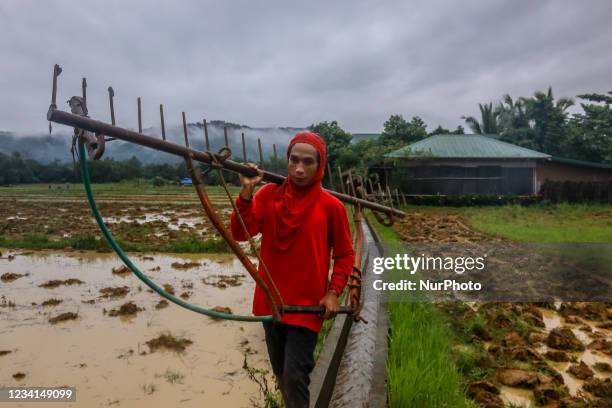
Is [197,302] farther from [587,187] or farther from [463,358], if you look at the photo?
[587,187]

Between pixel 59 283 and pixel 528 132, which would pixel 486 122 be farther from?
pixel 59 283

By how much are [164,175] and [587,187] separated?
42.6 meters

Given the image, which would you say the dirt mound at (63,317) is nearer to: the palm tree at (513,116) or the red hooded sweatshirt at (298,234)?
the red hooded sweatshirt at (298,234)

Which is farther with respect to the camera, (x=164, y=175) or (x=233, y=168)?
(x=164, y=175)

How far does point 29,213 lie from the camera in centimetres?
1859

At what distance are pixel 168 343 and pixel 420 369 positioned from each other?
2810 mm

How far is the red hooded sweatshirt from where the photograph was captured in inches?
82.2

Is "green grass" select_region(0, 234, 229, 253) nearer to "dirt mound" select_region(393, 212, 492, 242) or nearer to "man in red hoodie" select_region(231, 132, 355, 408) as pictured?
"dirt mound" select_region(393, 212, 492, 242)

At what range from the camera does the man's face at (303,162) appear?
2.04 m

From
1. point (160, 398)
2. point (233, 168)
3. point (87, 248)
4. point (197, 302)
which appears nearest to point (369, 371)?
point (160, 398)

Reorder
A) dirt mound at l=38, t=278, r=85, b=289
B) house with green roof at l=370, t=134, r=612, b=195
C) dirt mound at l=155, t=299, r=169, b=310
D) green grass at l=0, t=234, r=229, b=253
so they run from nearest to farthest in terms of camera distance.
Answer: dirt mound at l=155, t=299, r=169, b=310 < dirt mound at l=38, t=278, r=85, b=289 < green grass at l=0, t=234, r=229, b=253 < house with green roof at l=370, t=134, r=612, b=195

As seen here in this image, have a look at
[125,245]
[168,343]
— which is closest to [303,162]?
[168,343]

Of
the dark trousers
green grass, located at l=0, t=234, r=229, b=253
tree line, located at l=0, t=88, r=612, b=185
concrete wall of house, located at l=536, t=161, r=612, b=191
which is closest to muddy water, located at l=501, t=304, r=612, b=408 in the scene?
the dark trousers

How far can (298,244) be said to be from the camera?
210 cm
